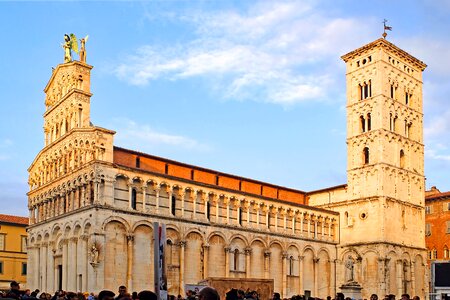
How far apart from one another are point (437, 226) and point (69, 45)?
41.3 m

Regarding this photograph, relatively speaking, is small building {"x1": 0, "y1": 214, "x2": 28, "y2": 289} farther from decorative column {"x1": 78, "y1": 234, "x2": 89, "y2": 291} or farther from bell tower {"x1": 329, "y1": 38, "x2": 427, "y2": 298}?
bell tower {"x1": 329, "y1": 38, "x2": 427, "y2": 298}

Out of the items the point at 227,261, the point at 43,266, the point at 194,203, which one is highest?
the point at 194,203

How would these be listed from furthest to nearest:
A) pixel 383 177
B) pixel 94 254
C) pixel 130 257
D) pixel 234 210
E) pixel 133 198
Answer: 1. pixel 383 177
2. pixel 234 210
3. pixel 133 198
4. pixel 130 257
5. pixel 94 254

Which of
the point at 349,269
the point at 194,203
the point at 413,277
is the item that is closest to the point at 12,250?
the point at 194,203

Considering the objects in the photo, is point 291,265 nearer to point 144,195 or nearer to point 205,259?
point 205,259

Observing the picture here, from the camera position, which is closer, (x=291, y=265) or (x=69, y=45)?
(x=69, y=45)

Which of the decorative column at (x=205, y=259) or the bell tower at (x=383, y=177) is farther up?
the bell tower at (x=383, y=177)

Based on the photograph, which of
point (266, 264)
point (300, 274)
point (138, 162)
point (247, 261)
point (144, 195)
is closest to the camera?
point (144, 195)

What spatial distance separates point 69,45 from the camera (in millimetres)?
46438

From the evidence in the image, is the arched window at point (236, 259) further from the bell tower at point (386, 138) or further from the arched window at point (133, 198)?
the bell tower at point (386, 138)

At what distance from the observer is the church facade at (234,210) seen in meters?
41.6

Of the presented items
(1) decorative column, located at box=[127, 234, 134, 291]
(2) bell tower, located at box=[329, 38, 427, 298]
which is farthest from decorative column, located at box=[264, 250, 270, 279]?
(1) decorative column, located at box=[127, 234, 134, 291]

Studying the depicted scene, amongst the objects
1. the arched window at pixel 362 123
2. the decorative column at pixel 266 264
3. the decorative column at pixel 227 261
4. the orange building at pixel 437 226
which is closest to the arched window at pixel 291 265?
the decorative column at pixel 266 264

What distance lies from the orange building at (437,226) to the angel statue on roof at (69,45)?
3985 cm
